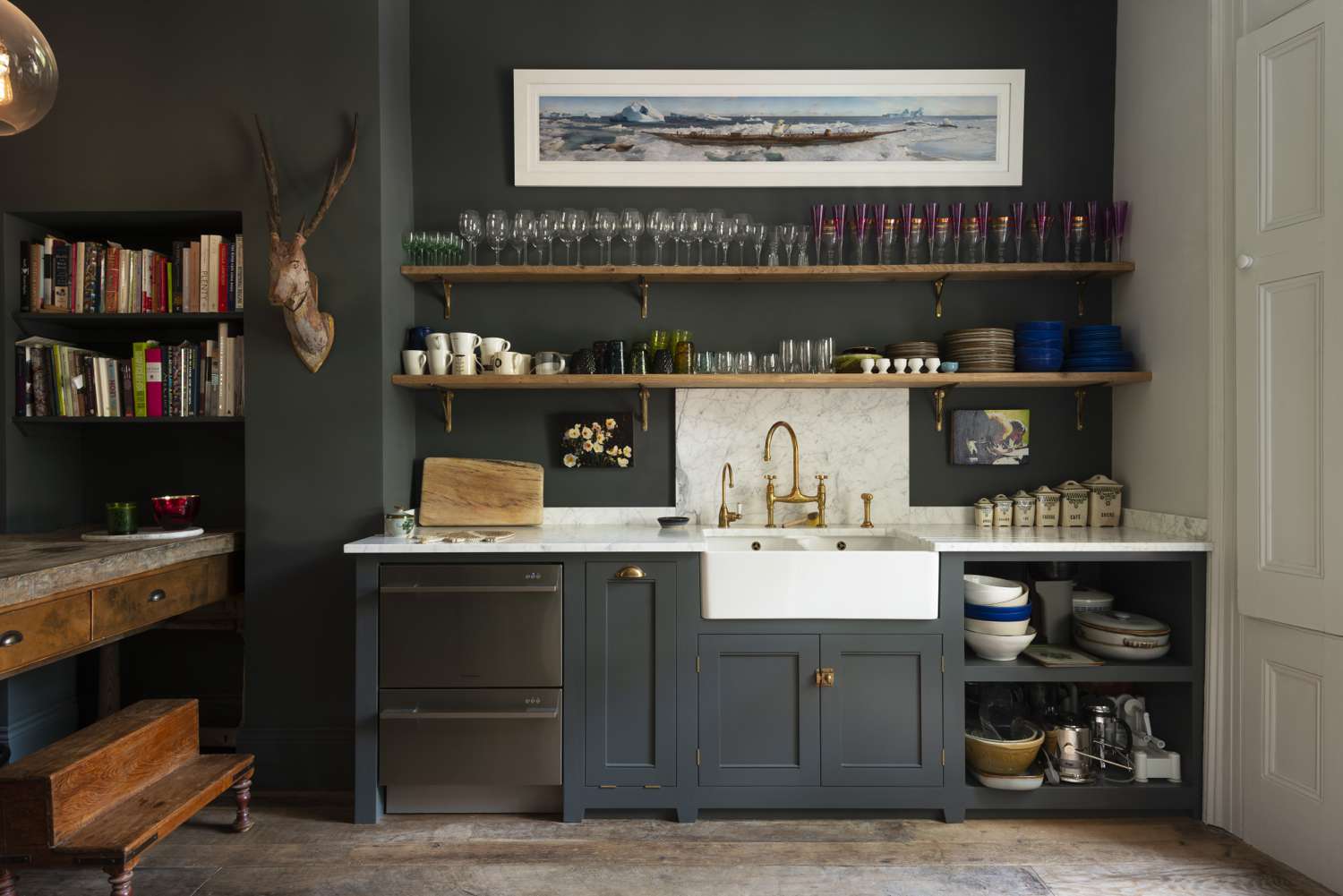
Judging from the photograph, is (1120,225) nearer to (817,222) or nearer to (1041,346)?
(1041,346)

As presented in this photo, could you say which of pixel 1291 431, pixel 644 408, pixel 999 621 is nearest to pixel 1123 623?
pixel 999 621

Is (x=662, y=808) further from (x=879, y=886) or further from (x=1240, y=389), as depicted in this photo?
(x=1240, y=389)

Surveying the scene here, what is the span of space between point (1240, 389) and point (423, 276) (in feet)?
10.3

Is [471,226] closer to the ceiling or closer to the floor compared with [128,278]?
closer to the ceiling

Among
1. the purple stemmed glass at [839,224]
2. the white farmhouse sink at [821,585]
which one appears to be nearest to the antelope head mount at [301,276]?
the white farmhouse sink at [821,585]

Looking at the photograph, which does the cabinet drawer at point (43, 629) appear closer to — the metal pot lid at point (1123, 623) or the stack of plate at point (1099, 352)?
the metal pot lid at point (1123, 623)

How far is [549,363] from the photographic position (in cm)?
343

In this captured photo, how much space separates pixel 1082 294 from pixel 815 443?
1.36 m

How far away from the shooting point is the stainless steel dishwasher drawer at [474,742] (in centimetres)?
288

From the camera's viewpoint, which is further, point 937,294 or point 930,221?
point 937,294

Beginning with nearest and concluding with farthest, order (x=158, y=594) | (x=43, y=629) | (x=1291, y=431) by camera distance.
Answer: (x=43, y=629), (x=1291, y=431), (x=158, y=594)

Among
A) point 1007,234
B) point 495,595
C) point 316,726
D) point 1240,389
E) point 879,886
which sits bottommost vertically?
point 879,886

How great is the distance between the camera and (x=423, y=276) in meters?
3.46

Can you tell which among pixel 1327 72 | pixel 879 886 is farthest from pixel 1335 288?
pixel 879 886
